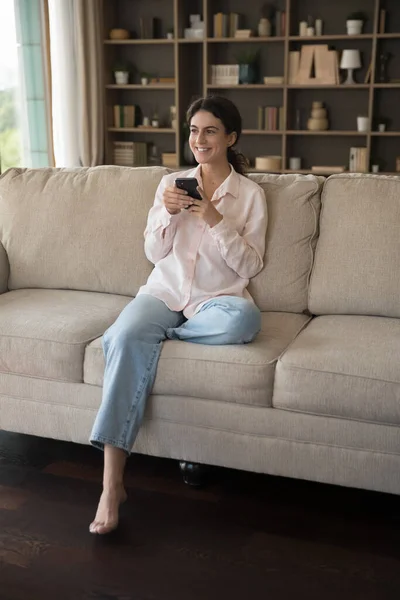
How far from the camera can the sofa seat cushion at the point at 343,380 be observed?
1.79 metres

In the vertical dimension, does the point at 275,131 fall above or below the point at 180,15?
below

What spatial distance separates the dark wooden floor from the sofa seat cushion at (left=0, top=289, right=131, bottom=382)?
0.33 m

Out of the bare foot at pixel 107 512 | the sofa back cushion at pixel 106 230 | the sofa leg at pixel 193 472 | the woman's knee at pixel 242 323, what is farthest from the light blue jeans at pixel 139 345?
the sofa back cushion at pixel 106 230

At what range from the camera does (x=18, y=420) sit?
2.20m

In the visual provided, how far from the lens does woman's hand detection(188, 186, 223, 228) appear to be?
2119mm

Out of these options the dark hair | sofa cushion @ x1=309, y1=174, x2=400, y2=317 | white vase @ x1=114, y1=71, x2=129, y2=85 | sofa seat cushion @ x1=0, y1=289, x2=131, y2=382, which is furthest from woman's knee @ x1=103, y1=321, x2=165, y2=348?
white vase @ x1=114, y1=71, x2=129, y2=85

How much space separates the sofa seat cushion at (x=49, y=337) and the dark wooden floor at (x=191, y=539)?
33 centimetres

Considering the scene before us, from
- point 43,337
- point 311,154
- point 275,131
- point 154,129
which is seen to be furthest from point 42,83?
point 43,337

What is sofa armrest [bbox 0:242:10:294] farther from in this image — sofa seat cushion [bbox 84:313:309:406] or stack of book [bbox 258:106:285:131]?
stack of book [bbox 258:106:285:131]

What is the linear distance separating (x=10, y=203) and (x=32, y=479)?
1.13 metres

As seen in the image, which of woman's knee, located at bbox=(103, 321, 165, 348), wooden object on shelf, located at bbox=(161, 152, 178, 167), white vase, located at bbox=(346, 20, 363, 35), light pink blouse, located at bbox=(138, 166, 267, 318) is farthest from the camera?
wooden object on shelf, located at bbox=(161, 152, 178, 167)

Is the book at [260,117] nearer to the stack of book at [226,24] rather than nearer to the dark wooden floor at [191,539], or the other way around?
the stack of book at [226,24]

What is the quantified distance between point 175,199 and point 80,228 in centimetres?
59

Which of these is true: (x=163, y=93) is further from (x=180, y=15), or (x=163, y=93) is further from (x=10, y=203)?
(x=10, y=203)
